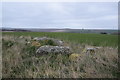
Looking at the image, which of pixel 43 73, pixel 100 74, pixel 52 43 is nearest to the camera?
pixel 100 74

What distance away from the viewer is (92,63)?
4137mm

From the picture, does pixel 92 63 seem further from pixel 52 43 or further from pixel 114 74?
pixel 52 43

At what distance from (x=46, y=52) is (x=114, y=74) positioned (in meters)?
2.48

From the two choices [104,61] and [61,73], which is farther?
[104,61]

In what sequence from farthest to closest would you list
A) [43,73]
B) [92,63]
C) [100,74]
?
[92,63], [43,73], [100,74]

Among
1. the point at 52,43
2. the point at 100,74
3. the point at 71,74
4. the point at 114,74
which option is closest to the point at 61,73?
the point at 71,74

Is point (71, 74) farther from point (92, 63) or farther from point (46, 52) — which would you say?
point (46, 52)

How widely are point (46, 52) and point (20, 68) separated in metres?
1.33

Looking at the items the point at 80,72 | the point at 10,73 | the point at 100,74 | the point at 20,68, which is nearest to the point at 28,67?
the point at 20,68

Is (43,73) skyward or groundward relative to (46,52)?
groundward

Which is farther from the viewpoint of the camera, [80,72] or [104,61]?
[104,61]

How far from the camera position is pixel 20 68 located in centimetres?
432

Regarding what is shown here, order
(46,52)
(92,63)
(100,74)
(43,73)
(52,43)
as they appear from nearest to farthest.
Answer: (100,74), (43,73), (92,63), (46,52), (52,43)

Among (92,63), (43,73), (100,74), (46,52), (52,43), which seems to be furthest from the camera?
(52,43)
